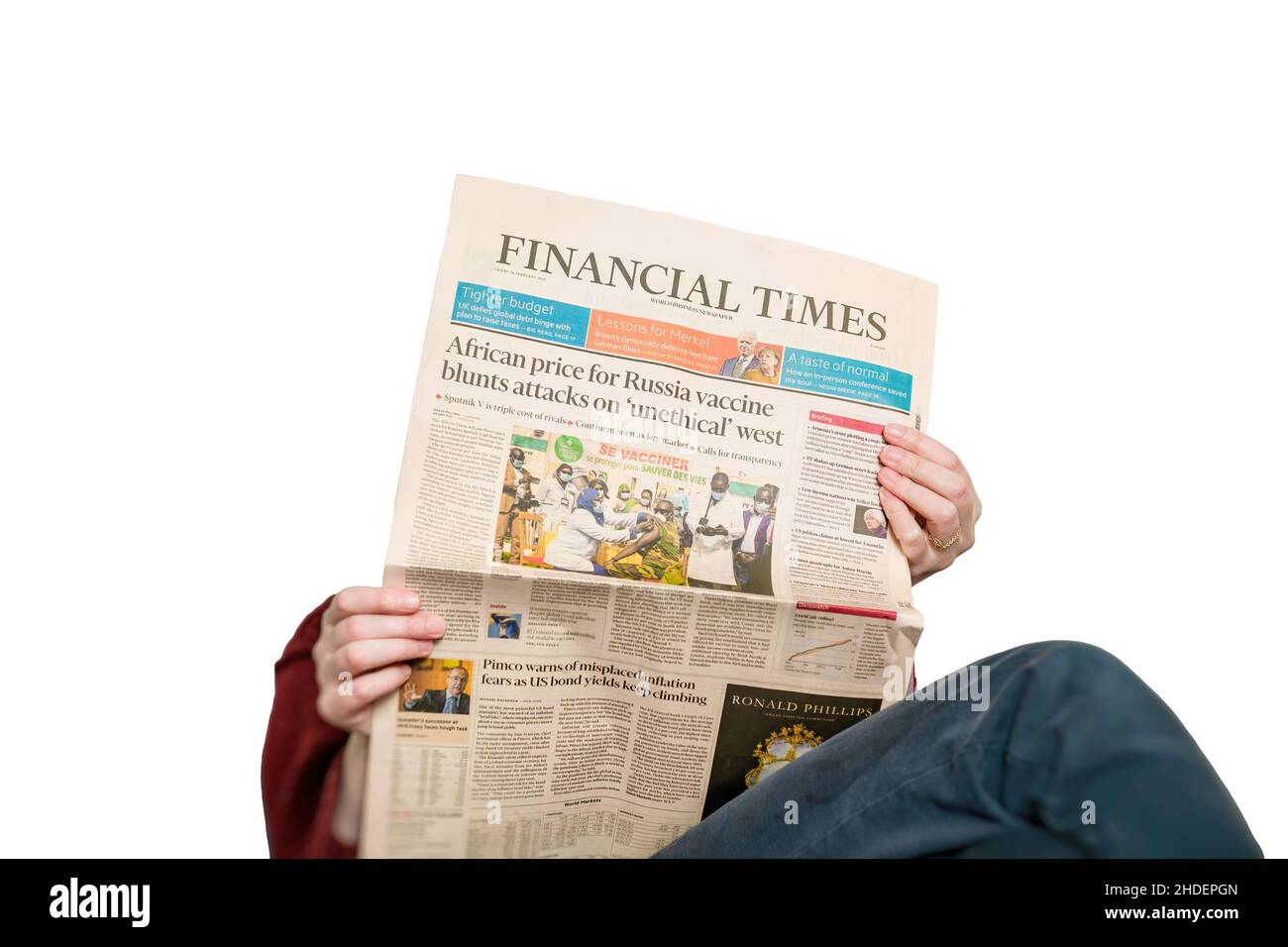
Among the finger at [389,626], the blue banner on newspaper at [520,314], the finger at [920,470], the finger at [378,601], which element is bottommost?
the finger at [389,626]

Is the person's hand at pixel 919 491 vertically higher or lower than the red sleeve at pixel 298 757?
higher

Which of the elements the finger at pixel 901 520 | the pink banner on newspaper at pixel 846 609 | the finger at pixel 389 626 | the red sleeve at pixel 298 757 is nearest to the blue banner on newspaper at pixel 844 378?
the finger at pixel 901 520

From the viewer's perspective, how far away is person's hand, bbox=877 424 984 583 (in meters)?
1.02

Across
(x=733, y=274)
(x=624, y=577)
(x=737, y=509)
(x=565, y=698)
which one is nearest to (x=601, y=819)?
(x=565, y=698)

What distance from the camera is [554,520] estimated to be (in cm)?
93

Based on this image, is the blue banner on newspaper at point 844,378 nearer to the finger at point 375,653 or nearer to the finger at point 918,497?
the finger at point 918,497

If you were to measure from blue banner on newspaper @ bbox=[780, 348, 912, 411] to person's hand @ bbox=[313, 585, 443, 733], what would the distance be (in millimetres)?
487

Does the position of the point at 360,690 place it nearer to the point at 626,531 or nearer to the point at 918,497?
the point at 626,531

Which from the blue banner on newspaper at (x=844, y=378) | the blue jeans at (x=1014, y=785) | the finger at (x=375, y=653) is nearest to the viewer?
the blue jeans at (x=1014, y=785)

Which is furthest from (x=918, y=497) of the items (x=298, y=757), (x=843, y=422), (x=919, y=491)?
(x=298, y=757)

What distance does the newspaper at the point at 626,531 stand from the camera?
2.95ft

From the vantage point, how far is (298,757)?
926 mm

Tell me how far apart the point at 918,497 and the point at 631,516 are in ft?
1.15
